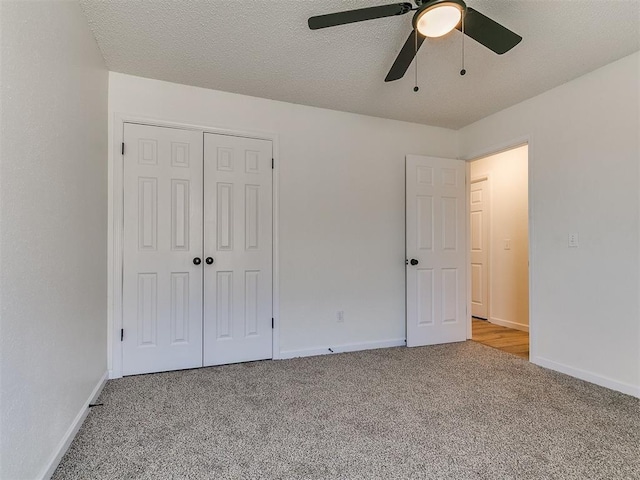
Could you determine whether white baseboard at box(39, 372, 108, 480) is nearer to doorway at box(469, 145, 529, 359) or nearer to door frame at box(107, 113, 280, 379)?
door frame at box(107, 113, 280, 379)

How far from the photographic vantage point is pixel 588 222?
2756mm

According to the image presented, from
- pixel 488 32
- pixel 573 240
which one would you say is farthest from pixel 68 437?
pixel 573 240

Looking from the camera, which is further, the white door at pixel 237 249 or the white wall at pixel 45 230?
the white door at pixel 237 249

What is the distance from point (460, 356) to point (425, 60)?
262cm

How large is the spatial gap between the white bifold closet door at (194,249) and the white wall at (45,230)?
1.67 ft

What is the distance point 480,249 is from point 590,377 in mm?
2508

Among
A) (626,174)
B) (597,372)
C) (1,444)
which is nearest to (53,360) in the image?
(1,444)

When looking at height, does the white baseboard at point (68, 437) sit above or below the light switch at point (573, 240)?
below

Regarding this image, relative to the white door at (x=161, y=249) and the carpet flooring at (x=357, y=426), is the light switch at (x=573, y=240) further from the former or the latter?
the white door at (x=161, y=249)

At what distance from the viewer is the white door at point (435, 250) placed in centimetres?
373

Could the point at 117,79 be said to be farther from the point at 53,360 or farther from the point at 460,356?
the point at 460,356

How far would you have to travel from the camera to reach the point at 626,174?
2523mm

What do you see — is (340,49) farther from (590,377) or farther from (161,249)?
(590,377)

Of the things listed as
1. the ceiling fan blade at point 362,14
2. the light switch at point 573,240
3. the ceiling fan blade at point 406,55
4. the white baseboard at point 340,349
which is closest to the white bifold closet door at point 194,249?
the white baseboard at point 340,349
